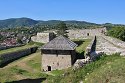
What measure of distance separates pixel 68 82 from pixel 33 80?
27.8 ft

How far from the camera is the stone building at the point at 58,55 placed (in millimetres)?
27609

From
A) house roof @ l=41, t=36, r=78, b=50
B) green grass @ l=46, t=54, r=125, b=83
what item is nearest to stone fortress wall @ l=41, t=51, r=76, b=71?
house roof @ l=41, t=36, r=78, b=50

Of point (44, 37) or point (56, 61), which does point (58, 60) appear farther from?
point (44, 37)

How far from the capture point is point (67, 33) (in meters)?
48.1

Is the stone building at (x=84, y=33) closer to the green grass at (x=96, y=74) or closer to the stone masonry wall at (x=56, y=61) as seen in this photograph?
the stone masonry wall at (x=56, y=61)

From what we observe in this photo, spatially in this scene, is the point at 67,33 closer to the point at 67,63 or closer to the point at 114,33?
the point at 114,33

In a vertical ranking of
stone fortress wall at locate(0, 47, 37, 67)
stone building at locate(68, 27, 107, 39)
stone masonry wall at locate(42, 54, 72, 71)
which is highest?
stone building at locate(68, 27, 107, 39)

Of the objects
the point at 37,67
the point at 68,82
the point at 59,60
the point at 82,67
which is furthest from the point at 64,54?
the point at 68,82

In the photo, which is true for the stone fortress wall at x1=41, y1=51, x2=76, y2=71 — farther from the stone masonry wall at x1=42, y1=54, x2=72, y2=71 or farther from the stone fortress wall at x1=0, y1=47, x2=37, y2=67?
the stone fortress wall at x1=0, y1=47, x2=37, y2=67

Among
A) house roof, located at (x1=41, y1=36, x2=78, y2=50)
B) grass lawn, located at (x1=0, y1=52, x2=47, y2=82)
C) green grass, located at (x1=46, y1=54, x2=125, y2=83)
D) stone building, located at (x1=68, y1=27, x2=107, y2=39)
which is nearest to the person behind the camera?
green grass, located at (x1=46, y1=54, x2=125, y2=83)

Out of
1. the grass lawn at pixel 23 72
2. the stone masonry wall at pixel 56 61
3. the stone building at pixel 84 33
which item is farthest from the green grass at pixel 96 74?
the stone building at pixel 84 33

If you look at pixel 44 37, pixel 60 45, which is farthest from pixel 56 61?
pixel 44 37

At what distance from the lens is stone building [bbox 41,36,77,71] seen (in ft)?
90.6

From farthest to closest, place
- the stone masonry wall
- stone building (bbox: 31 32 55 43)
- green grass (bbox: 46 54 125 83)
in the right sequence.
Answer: stone building (bbox: 31 32 55 43)
the stone masonry wall
green grass (bbox: 46 54 125 83)
